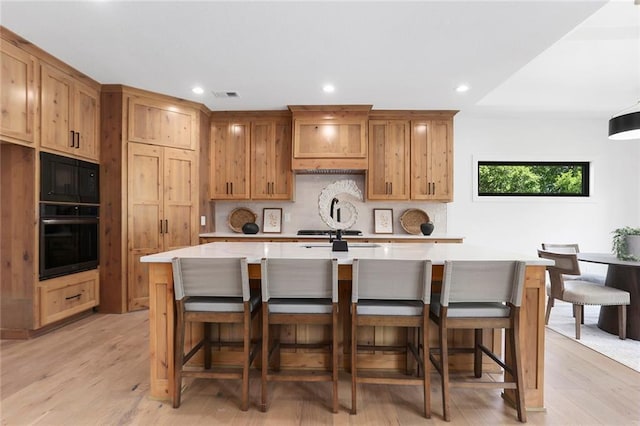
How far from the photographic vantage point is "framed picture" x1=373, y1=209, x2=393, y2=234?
478 cm

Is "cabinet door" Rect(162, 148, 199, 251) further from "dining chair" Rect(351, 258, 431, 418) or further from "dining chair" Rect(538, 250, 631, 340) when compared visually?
"dining chair" Rect(538, 250, 631, 340)

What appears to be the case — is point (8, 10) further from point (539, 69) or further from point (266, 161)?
point (539, 69)

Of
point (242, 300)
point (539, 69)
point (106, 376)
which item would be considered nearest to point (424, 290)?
point (242, 300)

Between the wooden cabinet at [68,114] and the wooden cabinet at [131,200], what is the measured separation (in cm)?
12

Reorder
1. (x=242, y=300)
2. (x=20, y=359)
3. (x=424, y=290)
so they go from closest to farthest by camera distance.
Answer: (x=424, y=290) < (x=242, y=300) < (x=20, y=359)

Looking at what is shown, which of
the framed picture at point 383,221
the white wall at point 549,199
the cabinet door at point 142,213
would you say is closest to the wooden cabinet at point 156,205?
the cabinet door at point 142,213

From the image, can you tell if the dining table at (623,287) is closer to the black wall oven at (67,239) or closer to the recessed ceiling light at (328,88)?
the recessed ceiling light at (328,88)

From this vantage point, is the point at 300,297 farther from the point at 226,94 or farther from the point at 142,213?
the point at 226,94

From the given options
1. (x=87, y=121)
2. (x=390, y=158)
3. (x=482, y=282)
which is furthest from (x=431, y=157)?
(x=87, y=121)

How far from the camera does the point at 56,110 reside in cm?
318

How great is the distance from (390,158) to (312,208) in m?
1.31

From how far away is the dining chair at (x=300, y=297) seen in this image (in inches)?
73.5

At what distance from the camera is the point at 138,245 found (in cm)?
380

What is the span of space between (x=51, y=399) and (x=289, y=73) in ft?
10.3
